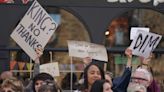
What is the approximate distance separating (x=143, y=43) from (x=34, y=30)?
1.80 m

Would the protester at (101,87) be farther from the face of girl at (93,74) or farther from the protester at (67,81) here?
the protester at (67,81)

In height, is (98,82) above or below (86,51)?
A: below

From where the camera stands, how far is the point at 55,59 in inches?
531

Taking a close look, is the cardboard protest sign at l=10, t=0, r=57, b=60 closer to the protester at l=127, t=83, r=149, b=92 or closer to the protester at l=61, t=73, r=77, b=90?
the protester at l=127, t=83, r=149, b=92

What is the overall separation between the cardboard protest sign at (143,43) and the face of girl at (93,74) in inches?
62.5

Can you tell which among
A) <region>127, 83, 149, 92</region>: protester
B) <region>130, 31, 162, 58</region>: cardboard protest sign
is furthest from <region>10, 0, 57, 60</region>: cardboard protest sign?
<region>127, 83, 149, 92</region>: protester

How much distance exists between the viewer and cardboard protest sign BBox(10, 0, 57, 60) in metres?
9.34

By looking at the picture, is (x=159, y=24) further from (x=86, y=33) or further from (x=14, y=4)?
(x=14, y=4)

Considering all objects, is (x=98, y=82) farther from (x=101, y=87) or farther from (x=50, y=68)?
(x=50, y=68)

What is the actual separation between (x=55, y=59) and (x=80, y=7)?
1307 millimetres

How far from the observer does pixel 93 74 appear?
7.09 metres

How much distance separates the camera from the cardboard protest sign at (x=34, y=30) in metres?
9.34

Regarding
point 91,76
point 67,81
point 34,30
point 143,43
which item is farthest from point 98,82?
point 67,81

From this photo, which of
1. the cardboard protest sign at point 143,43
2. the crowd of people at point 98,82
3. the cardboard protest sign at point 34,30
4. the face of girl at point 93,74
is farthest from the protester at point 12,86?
the cardboard protest sign at point 34,30
